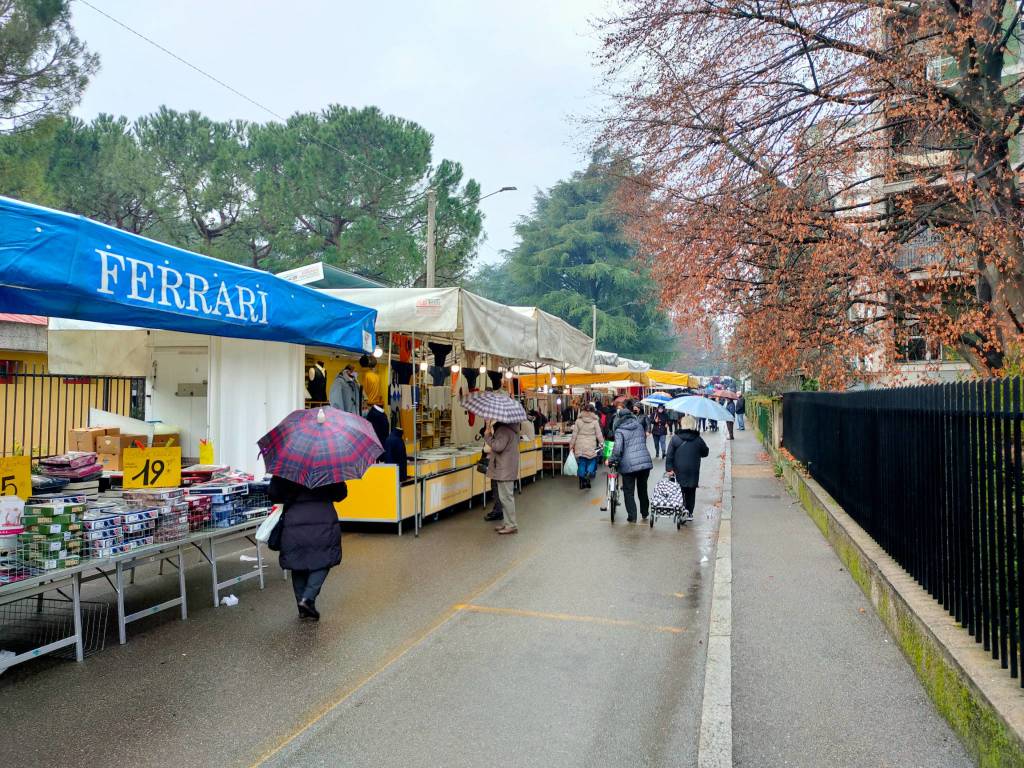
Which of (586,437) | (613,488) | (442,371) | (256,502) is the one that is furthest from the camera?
(442,371)

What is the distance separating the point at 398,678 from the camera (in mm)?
4711

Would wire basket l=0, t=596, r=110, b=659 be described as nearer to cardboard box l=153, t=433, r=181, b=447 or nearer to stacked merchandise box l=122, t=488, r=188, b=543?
stacked merchandise box l=122, t=488, r=188, b=543

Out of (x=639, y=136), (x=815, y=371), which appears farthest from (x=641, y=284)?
(x=639, y=136)

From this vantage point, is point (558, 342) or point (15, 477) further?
point (558, 342)

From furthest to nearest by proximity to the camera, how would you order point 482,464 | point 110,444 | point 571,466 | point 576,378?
point 576,378, point 571,466, point 482,464, point 110,444

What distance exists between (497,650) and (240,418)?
224 inches

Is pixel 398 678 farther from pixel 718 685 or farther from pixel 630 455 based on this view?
pixel 630 455

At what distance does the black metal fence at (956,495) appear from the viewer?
144 inches

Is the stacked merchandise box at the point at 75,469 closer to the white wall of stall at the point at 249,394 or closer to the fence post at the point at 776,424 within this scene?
the white wall of stall at the point at 249,394

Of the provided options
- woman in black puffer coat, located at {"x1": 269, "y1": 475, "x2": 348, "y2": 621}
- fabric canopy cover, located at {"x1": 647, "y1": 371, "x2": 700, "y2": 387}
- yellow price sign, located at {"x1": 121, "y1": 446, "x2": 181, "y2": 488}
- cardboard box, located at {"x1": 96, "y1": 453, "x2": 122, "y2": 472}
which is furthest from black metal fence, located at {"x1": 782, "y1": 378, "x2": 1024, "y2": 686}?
fabric canopy cover, located at {"x1": 647, "y1": 371, "x2": 700, "y2": 387}

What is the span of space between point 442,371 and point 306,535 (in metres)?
9.07

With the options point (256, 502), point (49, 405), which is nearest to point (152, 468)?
point (256, 502)

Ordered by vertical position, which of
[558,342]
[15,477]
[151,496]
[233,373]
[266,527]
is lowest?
[266,527]

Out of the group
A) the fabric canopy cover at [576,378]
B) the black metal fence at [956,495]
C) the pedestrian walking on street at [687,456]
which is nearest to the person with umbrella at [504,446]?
the pedestrian walking on street at [687,456]
